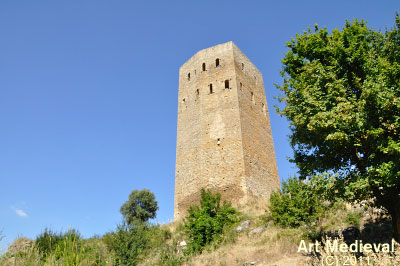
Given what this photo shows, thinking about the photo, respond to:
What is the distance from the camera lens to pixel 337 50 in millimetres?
8906

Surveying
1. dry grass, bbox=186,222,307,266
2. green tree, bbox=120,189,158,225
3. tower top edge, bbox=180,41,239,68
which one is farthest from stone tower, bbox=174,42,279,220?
green tree, bbox=120,189,158,225

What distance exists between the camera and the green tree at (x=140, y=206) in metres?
23.6

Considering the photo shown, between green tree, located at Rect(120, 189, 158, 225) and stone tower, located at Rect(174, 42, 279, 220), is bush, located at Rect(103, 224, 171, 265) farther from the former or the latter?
green tree, located at Rect(120, 189, 158, 225)

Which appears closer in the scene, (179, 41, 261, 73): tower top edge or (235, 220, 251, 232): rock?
(235, 220, 251, 232): rock

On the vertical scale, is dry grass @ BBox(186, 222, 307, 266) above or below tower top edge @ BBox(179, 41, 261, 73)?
below

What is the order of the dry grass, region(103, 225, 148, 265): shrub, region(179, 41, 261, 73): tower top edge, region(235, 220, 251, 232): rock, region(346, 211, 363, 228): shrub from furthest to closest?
1. region(179, 41, 261, 73): tower top edge
2. region(235, 220, 251, 232): rock
3. region(103, 225, 148, 265): shrub
4. region(346, 211, 363, 228): shrub
5. the dry grass

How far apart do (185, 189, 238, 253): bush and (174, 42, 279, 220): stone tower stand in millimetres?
2892

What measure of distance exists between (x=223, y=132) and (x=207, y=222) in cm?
695

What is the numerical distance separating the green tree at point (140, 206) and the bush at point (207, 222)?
1046 cm

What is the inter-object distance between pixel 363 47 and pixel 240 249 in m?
7.80

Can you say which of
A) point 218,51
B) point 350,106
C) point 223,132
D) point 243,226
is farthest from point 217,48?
point 350,106

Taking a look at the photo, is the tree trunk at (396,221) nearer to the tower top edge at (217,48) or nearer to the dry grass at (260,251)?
the dry grass at (260,251)

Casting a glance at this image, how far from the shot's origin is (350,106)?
25.5ft

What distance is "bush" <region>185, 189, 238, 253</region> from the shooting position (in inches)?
491
